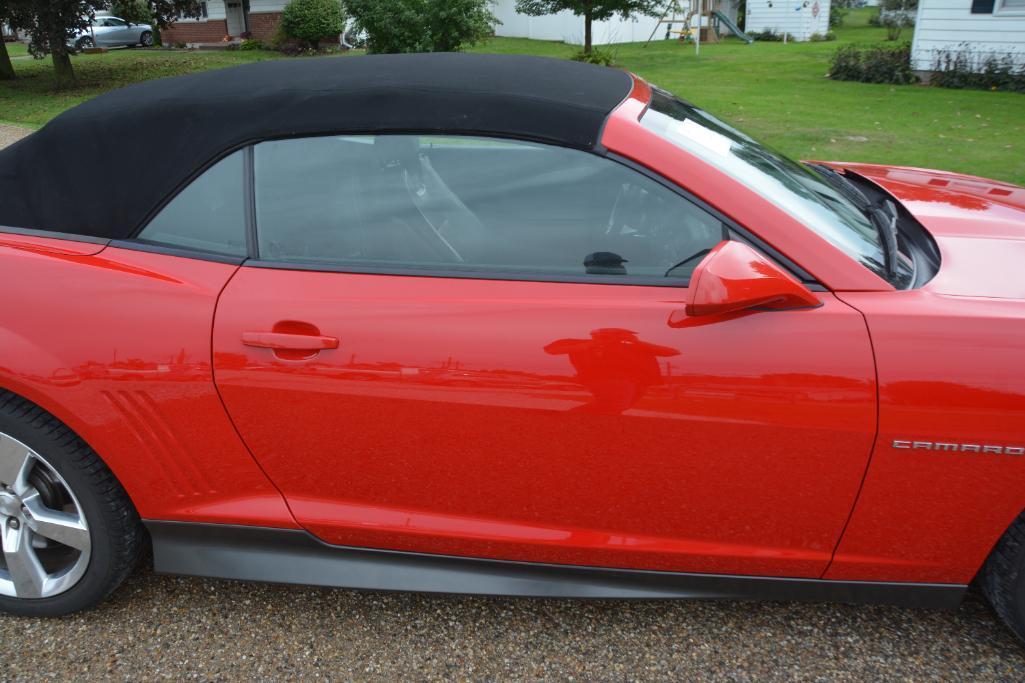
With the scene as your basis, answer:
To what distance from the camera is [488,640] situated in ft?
7.93

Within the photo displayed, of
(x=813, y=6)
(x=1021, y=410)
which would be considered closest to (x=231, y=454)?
(x=1021, y=410)

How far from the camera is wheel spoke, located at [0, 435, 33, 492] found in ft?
7.57

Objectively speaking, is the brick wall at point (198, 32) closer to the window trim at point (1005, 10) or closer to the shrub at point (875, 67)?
the shrub at point (875, 67)

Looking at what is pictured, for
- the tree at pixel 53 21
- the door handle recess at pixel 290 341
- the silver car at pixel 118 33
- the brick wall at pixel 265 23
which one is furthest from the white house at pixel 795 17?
the door handle recess at pixel 290 341

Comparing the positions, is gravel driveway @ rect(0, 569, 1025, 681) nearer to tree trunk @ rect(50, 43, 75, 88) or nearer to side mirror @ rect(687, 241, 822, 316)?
side mirror @ rect(687, 241, 822, 316)

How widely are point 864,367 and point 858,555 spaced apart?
1.65 feet

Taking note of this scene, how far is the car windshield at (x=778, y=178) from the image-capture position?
7.07 ft

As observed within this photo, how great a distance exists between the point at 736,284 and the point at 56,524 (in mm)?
1943

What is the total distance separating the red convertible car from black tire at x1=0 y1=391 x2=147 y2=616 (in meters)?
0.01

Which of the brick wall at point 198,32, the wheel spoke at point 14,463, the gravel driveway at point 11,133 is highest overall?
the brick wall at point 198,32

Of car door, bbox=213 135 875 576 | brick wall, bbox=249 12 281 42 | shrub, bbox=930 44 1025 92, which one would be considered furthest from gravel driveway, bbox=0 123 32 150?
brick wall, bbox=249 12 281 42

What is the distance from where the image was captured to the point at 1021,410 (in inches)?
74.5

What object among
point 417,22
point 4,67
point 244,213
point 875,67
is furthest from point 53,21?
point 244,213

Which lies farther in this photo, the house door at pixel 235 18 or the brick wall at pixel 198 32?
the brick wall at pixel 198 32
